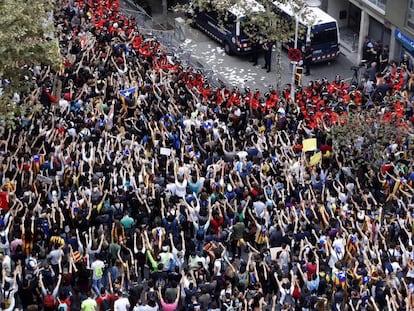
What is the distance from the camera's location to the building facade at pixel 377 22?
27.0 m

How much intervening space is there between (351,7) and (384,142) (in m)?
13.7

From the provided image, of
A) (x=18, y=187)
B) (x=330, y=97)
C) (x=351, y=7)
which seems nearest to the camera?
(x=18, y=187)

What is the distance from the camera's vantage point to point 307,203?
1712 centimetres

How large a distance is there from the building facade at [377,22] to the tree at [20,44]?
12.4 meters

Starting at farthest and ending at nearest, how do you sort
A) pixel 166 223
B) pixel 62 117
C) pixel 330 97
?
pixel 330 97 → pixel 62 117 → pixel 166 223

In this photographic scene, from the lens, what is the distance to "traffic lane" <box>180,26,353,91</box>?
2862 centimetres

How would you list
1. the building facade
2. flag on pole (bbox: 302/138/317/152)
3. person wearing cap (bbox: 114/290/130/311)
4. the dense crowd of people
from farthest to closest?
1. the building facade
2. flag on pole (bbox: 302/138/317/152)
3. the dense crowd of people
4. person wearing cap (bbox: 114/290/130/311)

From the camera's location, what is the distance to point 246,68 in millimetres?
29672

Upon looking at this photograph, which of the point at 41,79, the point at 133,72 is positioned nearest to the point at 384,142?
the point at 133,72

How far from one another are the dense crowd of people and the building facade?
12.9 ft

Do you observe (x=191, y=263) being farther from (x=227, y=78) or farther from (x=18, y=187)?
(x=227, y=78)

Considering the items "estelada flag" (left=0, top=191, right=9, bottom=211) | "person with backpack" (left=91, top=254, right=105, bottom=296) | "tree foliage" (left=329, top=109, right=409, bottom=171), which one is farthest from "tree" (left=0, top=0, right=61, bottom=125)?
"tree foliage" (left=329, top=109, right=409, bottom=171)

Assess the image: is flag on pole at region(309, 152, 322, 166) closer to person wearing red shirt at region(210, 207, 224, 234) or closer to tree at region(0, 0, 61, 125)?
person wearing red shirt at region(210, 207, 224, 234)

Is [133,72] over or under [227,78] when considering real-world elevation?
over
